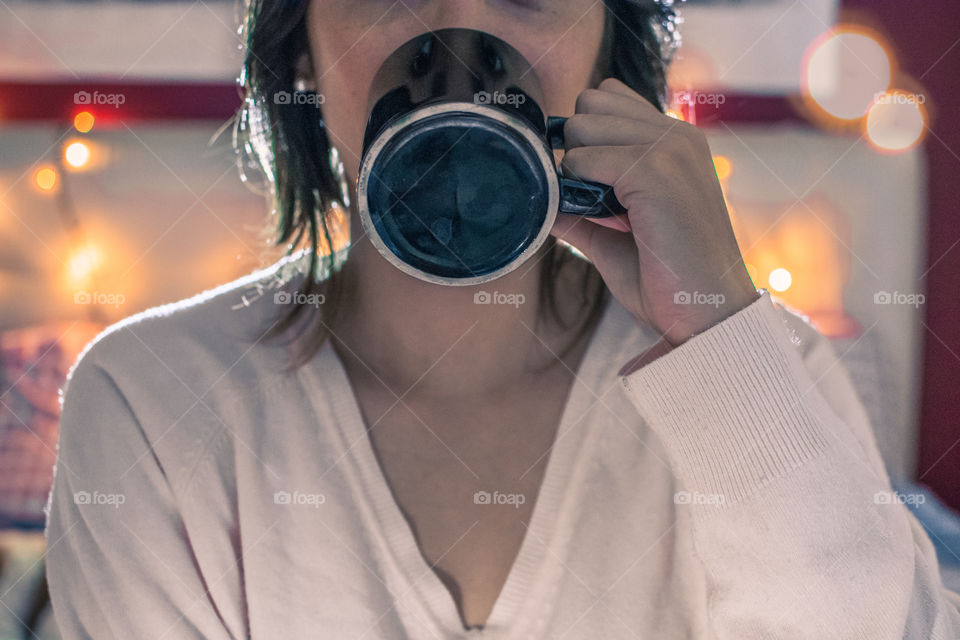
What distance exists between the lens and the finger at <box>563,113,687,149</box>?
79 centimetres

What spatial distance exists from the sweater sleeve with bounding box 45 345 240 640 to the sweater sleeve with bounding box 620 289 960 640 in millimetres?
713

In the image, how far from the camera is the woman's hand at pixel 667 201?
31.0 inches

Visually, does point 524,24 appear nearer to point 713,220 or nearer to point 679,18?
point 713,220

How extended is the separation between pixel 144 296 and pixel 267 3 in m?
1.47

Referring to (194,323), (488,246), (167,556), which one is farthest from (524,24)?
(167,556)

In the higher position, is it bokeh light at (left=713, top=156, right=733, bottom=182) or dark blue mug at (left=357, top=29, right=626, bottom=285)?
bokeh light at (left=713, top=156, right=733, bottom=182)

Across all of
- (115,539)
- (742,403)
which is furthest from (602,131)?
(115,539)

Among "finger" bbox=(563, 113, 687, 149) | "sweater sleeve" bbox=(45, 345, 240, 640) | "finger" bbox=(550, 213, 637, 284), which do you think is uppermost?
"finger" bbox=(563, 113, 687, 149)

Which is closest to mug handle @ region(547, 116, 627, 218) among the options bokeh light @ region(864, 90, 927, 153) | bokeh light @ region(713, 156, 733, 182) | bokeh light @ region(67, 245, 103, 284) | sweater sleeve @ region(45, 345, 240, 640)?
sweater sleeve @ region(45, 345, 240, 640)

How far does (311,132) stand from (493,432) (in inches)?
22.4

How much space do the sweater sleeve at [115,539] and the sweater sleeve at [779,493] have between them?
2.34 feet

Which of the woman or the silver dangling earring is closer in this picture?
the woman

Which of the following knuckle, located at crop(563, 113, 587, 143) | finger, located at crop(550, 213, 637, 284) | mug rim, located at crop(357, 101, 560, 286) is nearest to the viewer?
mug rim, located at crop(357, 101, 560, 286)

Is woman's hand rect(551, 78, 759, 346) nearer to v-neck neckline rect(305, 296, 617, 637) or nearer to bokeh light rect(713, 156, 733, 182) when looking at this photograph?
v-neck neckline rect(305, 296, 617, 637)
